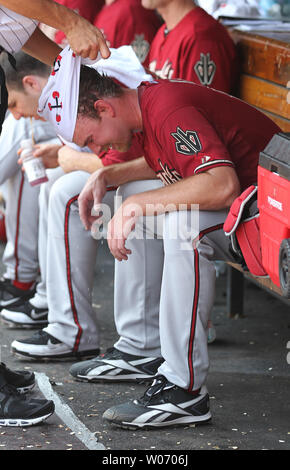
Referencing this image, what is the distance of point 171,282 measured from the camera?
277 centimetres

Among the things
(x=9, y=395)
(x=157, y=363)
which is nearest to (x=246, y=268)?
(x=157, y=363)

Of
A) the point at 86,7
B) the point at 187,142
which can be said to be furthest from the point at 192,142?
the point at 86,7

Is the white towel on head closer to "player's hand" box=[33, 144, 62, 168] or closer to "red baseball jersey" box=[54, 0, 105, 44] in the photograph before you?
"player's hand" box=[33, 144, 62, 168]

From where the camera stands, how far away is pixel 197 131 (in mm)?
2691

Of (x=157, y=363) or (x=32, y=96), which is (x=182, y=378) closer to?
(x=157, y=363)

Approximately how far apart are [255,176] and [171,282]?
1.46 feet

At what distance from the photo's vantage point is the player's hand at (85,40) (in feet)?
8.78

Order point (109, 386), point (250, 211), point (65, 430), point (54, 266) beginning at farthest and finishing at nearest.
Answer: point (54, 266) < point (109, 386) < point (65, 430) < point (250, 211)

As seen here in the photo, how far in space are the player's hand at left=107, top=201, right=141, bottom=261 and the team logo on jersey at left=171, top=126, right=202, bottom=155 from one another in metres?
0.25

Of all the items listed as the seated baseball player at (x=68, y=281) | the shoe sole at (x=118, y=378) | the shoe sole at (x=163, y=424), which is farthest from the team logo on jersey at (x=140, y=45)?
the shoe sole at (x=163, y=424)

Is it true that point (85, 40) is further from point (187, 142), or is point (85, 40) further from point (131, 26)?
point (131, 26)

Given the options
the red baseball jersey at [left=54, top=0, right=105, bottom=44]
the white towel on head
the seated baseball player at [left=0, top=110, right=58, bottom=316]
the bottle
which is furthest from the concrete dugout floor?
the red baseball jersey at [left=54, top=0, right=105, bottom=44]

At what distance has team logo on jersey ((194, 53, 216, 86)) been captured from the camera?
3.78 m

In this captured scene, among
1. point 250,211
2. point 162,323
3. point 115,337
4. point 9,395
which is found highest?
point 250,211
